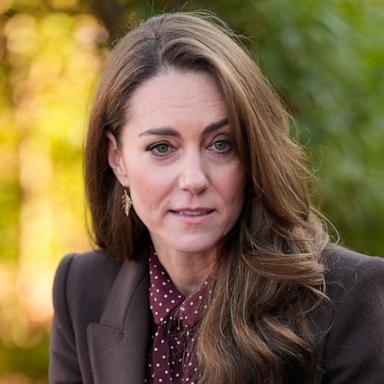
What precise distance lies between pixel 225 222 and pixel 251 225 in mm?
110

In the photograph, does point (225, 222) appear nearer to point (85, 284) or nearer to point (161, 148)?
point (161, 148)

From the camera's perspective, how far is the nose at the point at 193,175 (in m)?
2.69

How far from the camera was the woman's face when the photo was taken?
2713mm

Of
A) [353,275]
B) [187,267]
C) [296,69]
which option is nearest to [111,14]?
[296,69]

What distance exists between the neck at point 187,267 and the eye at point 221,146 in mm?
365

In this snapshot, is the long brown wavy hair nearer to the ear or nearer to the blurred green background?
the ear

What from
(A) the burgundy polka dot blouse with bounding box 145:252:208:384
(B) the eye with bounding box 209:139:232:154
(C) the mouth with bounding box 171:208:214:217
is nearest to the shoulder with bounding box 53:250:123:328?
(A) the burgundy polka dot blouse with bounding box 145:252:208:384

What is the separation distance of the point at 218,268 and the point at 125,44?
66 cm

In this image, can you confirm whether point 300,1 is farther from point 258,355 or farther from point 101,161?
point 258,355

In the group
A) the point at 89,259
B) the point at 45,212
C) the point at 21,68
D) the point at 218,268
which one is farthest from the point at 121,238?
the point at 45,212

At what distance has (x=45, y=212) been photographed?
6.23 meters

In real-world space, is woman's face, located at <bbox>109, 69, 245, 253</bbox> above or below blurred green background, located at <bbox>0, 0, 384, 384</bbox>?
below

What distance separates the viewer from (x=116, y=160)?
9.95ft

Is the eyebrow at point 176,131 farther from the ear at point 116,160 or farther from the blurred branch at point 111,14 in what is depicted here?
the blurred branch at point 111,14
